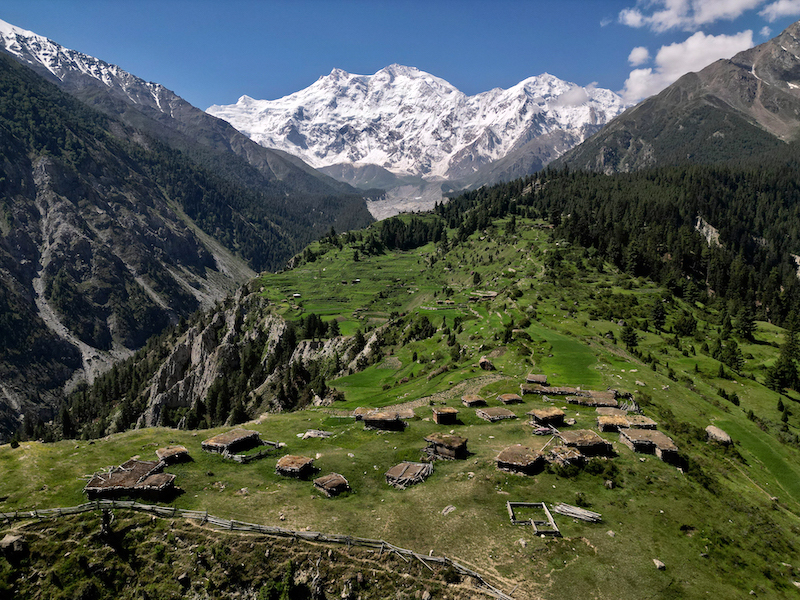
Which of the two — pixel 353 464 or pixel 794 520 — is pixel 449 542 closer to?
pixel 353 464

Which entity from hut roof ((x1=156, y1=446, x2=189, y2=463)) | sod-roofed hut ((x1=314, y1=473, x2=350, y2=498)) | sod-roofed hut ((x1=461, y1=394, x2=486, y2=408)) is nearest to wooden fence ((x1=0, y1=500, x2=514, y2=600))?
sod-roofed hut ((x1=314, y1=473, x2=350, y2=498))

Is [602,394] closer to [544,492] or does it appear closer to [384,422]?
[544,492]

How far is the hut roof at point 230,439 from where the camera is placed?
45031 millimetres

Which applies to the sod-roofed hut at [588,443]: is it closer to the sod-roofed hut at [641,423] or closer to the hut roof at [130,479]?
the sod-roofed hut at [641,423]

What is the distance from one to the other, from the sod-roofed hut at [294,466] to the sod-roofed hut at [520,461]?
1843 cm

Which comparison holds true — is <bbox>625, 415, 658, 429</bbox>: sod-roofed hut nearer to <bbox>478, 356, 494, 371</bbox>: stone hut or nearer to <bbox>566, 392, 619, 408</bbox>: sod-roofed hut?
<bbox>566, 392, 619, 408</bbox>: sod-roofed hut

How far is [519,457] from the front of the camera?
41656mm

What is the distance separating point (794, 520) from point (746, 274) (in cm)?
18224

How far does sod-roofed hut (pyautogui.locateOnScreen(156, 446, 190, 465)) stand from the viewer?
1593 inches

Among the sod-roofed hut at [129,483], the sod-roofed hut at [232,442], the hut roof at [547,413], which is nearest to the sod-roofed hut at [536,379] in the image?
the hut roof at [547,413]

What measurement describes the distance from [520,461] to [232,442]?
96.8 feet

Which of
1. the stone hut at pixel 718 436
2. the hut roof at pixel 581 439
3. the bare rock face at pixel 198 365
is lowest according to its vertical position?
the bare rock face at pixel 198 365

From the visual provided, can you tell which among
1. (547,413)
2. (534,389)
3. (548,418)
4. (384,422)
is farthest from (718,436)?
(384,422)

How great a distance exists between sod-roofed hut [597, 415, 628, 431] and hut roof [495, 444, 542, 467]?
45.3 feet
